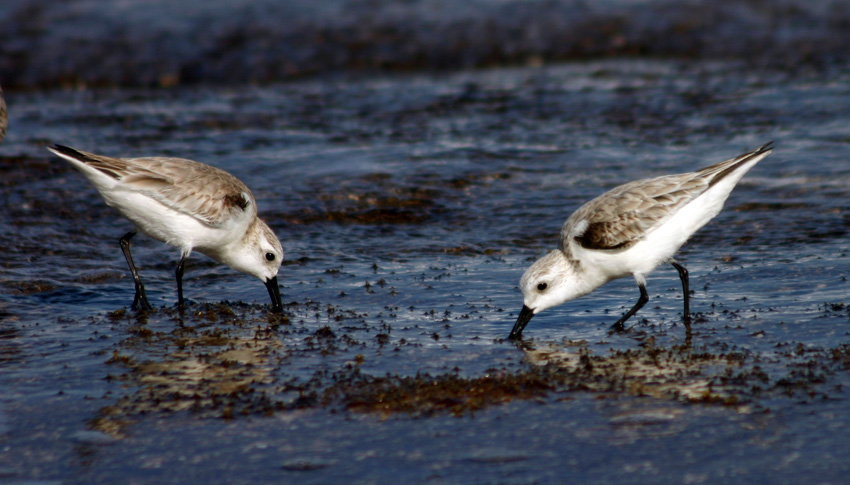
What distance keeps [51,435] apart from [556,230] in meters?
5.95

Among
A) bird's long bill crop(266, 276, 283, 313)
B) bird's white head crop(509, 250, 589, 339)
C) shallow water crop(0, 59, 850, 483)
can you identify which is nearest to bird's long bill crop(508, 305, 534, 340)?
bird's white head crop(509, 250, 589, 339)

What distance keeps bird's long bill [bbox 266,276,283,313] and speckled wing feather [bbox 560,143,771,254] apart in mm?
2294

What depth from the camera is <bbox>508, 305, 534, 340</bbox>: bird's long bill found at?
6.51m

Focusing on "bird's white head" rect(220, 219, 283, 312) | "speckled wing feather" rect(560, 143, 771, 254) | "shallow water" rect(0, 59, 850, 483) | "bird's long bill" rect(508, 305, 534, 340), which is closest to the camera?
"shallow water" rect(0, 59, 850, 483)

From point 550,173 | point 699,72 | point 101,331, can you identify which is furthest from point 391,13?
point 101,331

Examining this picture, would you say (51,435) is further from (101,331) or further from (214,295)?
(214,295)

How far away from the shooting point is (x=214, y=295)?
26.6 feet

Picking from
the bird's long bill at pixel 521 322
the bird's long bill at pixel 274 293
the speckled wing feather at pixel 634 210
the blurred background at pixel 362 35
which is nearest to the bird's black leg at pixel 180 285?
the bird's long bill at pixel 274 293

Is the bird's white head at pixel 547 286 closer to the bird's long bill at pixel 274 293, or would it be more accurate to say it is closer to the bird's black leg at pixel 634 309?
the bird's black leg at pixel 634 309

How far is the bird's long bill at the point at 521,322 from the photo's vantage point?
6.51 meters

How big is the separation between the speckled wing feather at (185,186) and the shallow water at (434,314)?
0.76m

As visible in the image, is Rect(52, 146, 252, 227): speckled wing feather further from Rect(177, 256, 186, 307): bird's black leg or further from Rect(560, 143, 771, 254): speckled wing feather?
Rect(560, 143, 771, 254): speckled wing feather

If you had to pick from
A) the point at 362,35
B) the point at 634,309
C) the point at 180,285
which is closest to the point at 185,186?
the point at 180,285

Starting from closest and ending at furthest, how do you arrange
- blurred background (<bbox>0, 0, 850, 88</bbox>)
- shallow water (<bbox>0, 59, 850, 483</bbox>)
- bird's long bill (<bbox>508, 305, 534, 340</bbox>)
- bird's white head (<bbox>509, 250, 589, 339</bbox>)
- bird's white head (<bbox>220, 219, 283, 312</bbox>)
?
shallow water (<bbox>0, 59, 850, 483</bbox>) → bird's long bill (<bbox>508, 305, 534, 340</bbox>) → bird's white head (<bbox>509, 250, 589, 339</bbox>) → bird's white head (<bbox>220, 219, 283, 312</bbox>) → blurred background (<bbox>0, 0, 850, 88</bbox>)
